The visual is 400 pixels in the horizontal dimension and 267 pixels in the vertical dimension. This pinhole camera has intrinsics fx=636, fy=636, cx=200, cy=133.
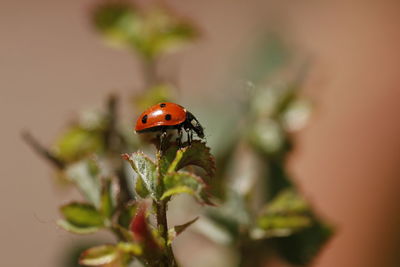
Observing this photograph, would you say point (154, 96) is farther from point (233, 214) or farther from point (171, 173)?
point (171, 173)

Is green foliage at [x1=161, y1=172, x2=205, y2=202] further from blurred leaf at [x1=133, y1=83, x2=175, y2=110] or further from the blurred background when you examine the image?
the blurred background

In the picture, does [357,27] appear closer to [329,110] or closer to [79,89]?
[329,110]

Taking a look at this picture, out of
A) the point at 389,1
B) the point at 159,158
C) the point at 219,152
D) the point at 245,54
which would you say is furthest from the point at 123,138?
the point at 389,1

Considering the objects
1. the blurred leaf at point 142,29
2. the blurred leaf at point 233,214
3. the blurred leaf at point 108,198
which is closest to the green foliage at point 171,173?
the blurred leaf at point 108,198

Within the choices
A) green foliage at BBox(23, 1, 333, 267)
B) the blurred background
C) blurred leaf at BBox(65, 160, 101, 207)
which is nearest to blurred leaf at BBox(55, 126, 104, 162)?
green foliage at BBox(23, 1, 333, 267)

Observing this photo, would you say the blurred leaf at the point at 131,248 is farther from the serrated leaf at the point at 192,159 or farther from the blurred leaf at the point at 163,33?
the blurred leaf at the point at 163,33

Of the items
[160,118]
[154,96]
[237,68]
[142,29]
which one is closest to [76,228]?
[160,118]
